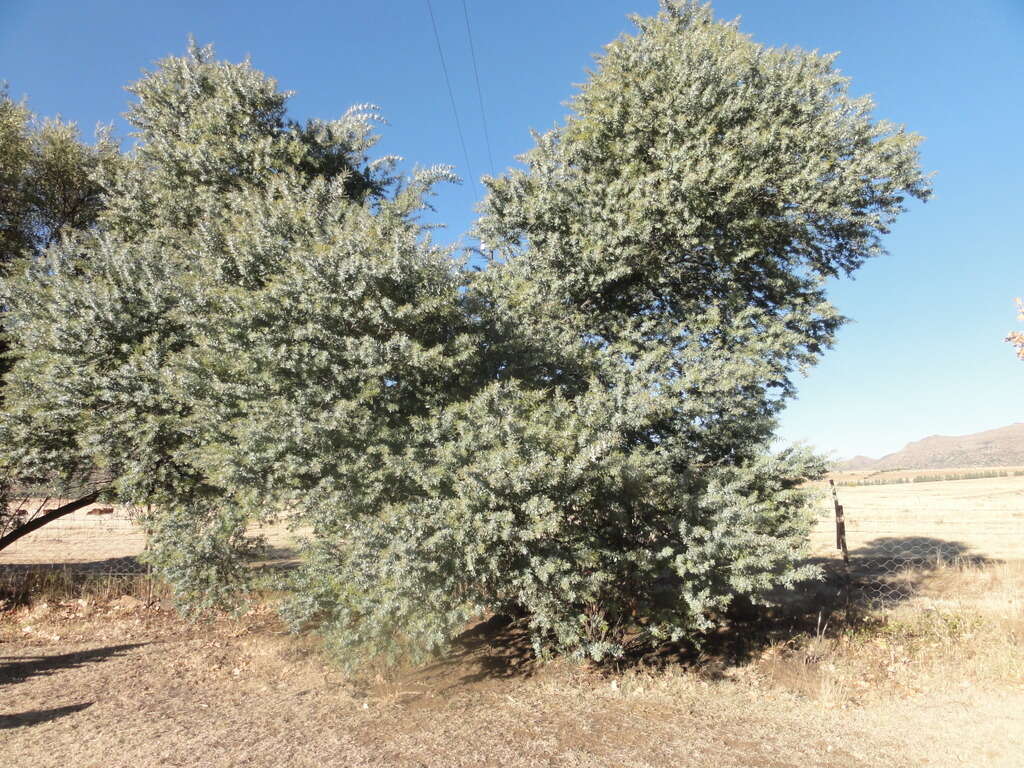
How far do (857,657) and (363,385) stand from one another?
7.65 metres

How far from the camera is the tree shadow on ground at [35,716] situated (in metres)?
5.62

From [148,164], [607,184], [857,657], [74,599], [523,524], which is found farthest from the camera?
[74,599]

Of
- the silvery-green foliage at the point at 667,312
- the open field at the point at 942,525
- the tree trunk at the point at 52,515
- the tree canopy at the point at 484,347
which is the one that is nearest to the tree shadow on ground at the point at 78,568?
the tree trunk at the point at 52,515

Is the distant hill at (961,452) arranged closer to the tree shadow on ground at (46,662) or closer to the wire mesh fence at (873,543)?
the wire mesh fence at (873,543)

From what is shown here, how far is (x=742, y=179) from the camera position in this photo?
316 inches

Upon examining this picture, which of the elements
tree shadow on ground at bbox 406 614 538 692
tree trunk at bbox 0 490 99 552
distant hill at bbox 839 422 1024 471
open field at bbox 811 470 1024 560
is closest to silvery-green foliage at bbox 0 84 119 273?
tree trunk at bbox 0 490 99 552

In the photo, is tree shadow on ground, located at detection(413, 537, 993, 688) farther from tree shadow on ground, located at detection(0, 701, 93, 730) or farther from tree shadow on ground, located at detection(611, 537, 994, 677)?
tree shadow on ground, located at detection(0, 701, 93, 730)

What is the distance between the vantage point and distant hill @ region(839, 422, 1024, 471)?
75625mm

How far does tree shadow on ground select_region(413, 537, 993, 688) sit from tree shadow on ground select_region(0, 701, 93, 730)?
12.8 ft

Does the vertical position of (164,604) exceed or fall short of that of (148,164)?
it falls short

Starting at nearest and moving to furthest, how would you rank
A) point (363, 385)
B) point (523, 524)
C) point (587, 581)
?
1. point (523, 524)
2. point (587, 581)
3. point (363, 385)

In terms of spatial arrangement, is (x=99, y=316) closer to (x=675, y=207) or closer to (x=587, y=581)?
(x=587, y=581)

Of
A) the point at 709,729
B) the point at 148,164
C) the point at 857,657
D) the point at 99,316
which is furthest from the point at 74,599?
the point at 857,657

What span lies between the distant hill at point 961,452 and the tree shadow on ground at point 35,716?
73108mm
